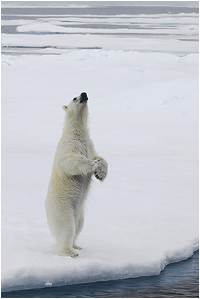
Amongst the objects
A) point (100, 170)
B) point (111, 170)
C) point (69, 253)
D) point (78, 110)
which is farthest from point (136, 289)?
point (111, 170)

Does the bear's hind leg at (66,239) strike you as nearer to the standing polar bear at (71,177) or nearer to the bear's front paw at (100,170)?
the standing polar bear at (71,177)

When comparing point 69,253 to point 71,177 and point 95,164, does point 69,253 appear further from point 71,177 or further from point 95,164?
point 95,164

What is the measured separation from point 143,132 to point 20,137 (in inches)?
92.5

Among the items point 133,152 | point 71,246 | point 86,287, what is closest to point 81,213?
point 71,246

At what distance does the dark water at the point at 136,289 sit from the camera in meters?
2.65

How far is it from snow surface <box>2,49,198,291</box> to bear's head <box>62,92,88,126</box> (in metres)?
1.03

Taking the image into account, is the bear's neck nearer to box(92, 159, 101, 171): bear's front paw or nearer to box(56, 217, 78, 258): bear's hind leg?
box(92, 159, 101, 171): bear's front paw

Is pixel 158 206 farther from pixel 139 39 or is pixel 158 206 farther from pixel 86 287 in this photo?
pixel 139 39

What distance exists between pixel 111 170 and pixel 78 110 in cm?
244

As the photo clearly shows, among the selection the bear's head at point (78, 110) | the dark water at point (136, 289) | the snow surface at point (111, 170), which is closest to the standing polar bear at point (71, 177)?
the bear's head at point (78, 110)

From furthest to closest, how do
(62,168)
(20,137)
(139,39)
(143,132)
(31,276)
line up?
(139,39)
(143,132)
(20,137)
(62,168)
(31,276)

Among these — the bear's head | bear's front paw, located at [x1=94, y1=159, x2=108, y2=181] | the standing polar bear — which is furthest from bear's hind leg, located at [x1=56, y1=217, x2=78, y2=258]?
the bear's head

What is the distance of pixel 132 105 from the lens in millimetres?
9156

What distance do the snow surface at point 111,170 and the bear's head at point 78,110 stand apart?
40.6 inches
